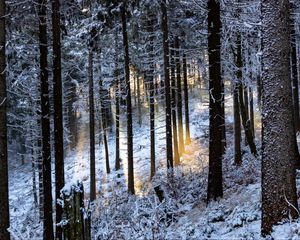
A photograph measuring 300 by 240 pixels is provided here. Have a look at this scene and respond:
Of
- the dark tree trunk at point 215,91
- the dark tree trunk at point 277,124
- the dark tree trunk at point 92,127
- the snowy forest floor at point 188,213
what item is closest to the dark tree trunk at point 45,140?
the snowy forest floor at point 188,213

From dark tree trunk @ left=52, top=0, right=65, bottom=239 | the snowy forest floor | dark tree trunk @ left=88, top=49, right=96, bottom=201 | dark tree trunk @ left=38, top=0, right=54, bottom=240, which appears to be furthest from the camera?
dark tree trunk @ left=88, top=49, right=96, bottom=201

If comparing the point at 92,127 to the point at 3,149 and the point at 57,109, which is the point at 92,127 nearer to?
the point at 57,109

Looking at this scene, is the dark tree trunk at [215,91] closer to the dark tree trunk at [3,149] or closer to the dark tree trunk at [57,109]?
the dark tree trunk at [57,109]

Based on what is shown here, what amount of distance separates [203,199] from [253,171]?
9.82ft

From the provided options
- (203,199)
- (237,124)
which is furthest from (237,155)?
(203,199)

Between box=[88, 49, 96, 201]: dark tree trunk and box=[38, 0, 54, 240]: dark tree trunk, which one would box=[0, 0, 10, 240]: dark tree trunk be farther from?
box=[88, 49, 96, 201]: dark tree trunk

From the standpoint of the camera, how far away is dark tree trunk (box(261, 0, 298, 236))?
6.13 metres

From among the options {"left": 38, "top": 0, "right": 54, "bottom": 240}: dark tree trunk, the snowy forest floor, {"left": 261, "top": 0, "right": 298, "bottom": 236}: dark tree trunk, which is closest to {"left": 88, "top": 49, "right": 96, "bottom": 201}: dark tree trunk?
the snowy forest floor

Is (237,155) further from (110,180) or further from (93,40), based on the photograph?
(110,180)

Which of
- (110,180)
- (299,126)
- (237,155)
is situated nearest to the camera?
(237,155)

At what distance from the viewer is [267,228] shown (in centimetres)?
622

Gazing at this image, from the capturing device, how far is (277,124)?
6.17 meters

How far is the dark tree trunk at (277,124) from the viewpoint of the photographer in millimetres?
6129

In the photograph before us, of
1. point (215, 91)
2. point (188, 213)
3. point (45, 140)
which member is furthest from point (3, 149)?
point (215, 91)
